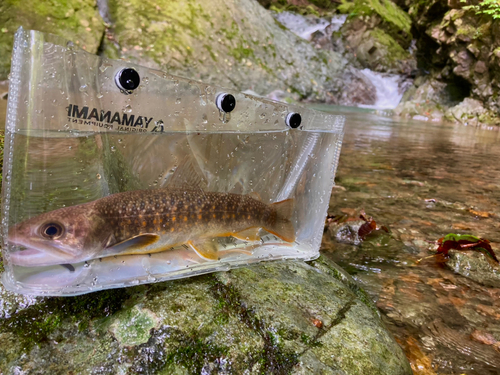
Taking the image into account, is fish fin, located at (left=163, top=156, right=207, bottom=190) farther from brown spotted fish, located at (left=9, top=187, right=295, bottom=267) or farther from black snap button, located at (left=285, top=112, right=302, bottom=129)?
black snap button, located at (left=285, top=112, right=302, bottom=129)

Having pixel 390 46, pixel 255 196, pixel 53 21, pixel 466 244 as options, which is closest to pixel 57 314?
pixel 255 196

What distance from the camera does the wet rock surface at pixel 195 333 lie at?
149cm

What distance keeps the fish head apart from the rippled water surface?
2.05 m

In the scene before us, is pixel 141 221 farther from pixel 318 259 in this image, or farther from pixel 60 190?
pixel 318 259

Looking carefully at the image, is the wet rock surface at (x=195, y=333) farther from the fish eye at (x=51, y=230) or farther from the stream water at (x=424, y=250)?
the stream water at (x=424, y=250)

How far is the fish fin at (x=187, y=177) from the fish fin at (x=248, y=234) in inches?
15.0

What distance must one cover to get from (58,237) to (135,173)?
1.93 ft

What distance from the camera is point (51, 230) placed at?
1479 mm

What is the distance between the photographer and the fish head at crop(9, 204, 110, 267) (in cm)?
146

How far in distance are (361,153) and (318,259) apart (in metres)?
7.12

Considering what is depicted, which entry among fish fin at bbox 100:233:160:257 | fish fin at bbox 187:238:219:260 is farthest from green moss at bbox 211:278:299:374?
fish fin at bbox 100:233:160:257

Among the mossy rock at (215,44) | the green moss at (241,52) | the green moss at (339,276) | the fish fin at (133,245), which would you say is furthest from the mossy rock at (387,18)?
the fish fin at (133,245)

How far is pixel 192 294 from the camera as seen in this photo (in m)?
1.80

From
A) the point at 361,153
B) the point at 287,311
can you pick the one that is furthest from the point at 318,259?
the point at 361,153
